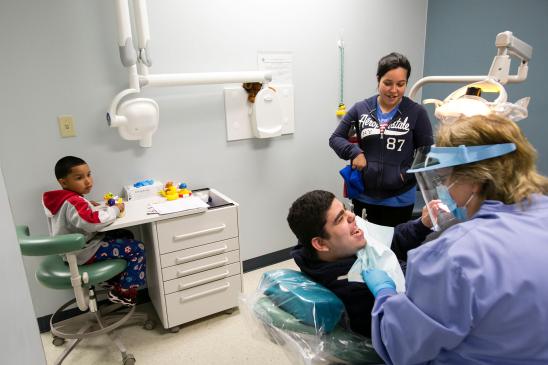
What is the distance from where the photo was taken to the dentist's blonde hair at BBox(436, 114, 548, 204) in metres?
0.85

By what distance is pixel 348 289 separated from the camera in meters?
1.16

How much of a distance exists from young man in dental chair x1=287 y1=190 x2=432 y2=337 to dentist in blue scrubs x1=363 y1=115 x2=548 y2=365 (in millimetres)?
239

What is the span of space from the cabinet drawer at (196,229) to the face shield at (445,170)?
1.24m

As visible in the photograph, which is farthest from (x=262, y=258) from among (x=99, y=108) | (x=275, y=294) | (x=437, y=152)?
(x=437, y=152)

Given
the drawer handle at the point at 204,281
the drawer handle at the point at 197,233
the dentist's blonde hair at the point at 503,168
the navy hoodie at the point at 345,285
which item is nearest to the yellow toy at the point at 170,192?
the drawer handle at the point at 197,233

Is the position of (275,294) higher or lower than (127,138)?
lower

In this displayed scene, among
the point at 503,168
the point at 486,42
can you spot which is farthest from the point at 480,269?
the point at 486,42

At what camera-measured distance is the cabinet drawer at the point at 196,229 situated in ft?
6.43

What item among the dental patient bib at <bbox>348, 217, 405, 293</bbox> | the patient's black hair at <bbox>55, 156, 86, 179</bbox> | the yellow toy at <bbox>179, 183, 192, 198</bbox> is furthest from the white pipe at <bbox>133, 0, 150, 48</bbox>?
the dental patient bib at <bbox>348, 217, 405, 293</bbox>

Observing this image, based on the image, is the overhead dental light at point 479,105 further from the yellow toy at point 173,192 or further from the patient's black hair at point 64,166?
the patient's black hair at point 64,166

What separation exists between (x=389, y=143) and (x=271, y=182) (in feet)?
3.25

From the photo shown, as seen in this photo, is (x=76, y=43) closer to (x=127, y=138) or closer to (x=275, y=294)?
(x=127, y=138)

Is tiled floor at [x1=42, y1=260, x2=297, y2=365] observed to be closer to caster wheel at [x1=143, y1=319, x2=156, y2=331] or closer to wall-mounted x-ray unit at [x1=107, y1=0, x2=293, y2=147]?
caster wheel at [x1=143, y1=319, x2=156, y2=331]

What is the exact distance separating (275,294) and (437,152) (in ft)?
2.05
